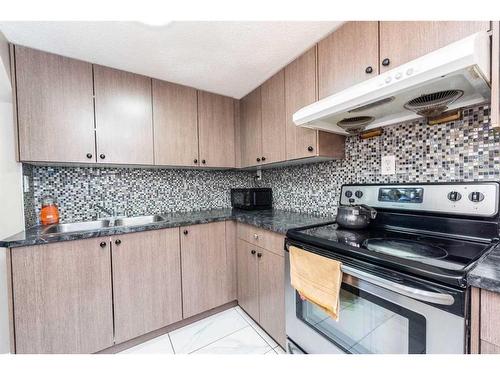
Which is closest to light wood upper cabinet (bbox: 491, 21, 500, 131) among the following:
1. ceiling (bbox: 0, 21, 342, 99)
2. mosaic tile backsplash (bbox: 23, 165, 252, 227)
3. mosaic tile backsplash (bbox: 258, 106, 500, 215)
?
mosaic tile backsplash (bbox: 258, 106, 500, 215)

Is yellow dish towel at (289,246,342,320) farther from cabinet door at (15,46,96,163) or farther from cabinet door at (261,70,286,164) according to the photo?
cabinet door at (15,46,96,163)

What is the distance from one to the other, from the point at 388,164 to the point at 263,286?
120 cm

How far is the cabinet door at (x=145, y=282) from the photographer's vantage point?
1.44 metres

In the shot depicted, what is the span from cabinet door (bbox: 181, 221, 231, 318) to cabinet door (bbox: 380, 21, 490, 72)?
5.26 feet

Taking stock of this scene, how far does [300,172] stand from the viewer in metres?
1.95

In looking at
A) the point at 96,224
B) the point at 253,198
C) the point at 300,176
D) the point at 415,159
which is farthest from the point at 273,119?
the point at 96,224

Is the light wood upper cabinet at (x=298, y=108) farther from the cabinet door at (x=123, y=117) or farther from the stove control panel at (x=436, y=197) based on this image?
the cabinet door at (x=123, y=117)

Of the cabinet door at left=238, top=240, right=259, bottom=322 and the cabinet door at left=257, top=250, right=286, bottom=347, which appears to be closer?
the cabinet door at left=257, top=250, right=286, bottom=347

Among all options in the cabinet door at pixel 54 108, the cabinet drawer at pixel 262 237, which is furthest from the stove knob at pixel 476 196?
the cabinet door at pixel 54 108

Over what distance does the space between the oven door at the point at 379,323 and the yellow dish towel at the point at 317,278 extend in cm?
5

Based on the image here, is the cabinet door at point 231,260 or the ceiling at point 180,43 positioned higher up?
the ceiling at point 180,43

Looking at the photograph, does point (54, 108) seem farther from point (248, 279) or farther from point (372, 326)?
point (372, 326)

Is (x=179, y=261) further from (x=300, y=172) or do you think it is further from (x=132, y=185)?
(x=300, y=172)

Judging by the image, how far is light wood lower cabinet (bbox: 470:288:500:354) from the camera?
1.81 feet
